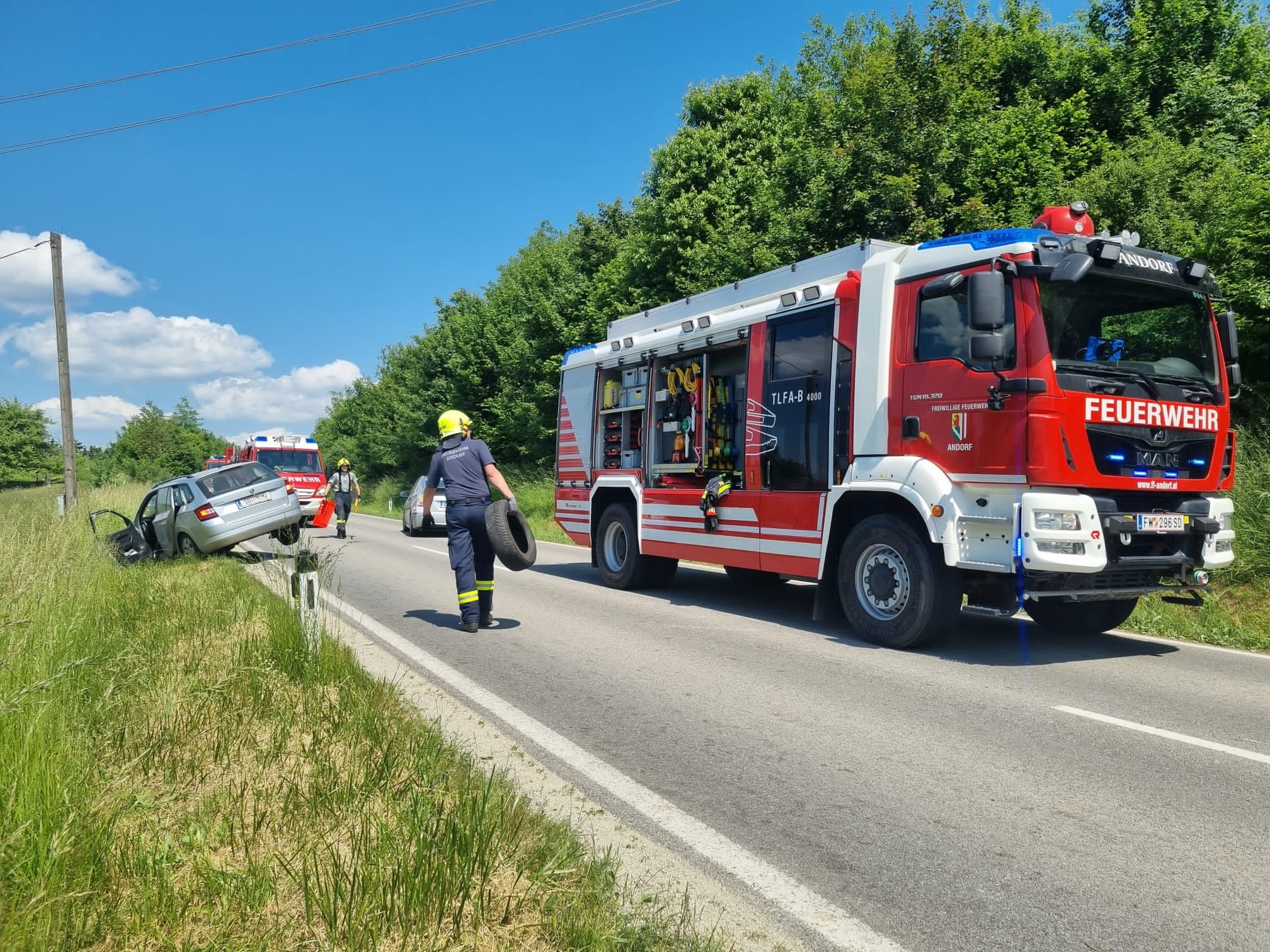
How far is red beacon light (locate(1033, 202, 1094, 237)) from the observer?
7.27 metres

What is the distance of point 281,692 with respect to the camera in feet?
16.4

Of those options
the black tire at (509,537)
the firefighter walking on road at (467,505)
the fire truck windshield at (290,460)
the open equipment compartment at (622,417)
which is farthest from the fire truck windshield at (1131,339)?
the fire truck windshield at (290,460)

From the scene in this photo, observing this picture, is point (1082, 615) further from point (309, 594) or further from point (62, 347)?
point (62, 347)

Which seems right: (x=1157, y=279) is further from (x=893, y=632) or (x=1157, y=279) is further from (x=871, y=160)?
(x=871, y=160)

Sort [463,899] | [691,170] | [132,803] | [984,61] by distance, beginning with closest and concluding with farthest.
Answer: [463,899] → [132,803] → [984,61] → [691,170]

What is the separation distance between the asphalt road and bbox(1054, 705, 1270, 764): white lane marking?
2cm

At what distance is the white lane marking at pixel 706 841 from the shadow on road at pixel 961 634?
335cm

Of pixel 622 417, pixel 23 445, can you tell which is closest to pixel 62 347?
A: pixel 622 417

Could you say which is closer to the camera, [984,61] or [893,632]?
[893,632]

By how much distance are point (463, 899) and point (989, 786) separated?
2589 mm

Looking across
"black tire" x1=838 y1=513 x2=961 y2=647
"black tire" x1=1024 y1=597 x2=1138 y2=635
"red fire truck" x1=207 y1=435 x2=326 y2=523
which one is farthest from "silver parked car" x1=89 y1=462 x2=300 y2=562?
"red fire truck" x1=207 y1=435 x2=326 y2=523

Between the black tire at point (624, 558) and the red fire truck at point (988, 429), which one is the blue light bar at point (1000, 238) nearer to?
the red fire truck at point (988, 429)

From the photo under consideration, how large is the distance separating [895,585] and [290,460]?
26.3 meters

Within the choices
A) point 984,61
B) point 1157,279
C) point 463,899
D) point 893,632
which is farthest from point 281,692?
point 984,61
